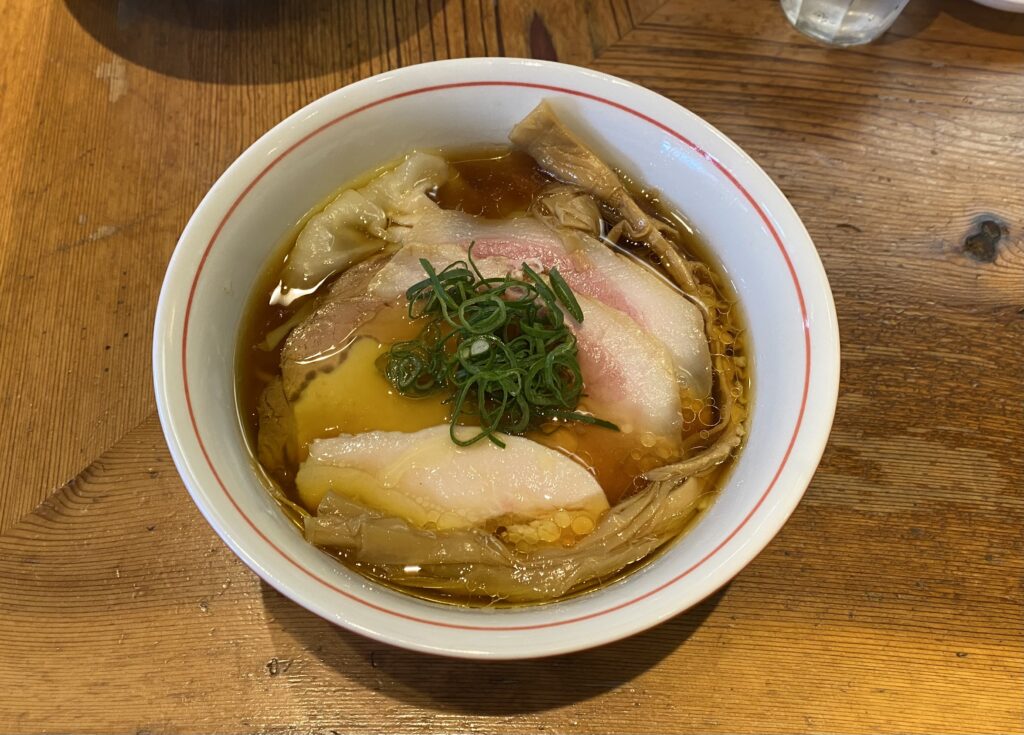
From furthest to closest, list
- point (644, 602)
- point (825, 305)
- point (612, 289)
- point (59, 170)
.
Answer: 1. point (59, 170)
2. point (612, 289)
3. point (825, 305)
4. point (644, 602)

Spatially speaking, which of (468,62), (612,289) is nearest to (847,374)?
(612,289)

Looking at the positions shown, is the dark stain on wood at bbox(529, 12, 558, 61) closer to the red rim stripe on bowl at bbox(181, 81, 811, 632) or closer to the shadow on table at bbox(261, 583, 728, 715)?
the red rim stripe on bowl at bbox(181, 81, 811, 632)

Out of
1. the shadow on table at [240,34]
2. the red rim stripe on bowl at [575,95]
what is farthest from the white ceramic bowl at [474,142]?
the shadow on table at [240,34]

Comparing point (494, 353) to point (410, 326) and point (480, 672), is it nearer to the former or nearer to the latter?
point (410, 326)

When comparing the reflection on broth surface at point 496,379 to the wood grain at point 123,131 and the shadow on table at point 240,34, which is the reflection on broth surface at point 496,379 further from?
the shadow on table at point 240,34

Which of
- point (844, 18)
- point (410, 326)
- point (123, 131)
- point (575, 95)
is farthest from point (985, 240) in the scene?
point (123, 131)

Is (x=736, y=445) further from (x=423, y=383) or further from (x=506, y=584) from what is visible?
(x=423, y=383)
